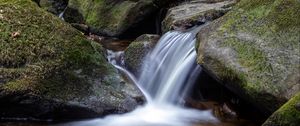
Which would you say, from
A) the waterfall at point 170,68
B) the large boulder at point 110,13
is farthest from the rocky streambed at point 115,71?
the large boulder at point 110,13

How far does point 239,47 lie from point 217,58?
32 centimetres

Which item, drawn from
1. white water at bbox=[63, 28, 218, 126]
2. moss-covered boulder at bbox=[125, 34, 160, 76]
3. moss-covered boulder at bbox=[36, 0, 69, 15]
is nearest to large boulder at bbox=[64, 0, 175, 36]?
moss-covered boulder at bbox=[36, 0, 69, 15]

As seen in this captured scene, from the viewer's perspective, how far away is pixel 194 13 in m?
9.41

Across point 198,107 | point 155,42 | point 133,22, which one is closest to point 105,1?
point 133,22

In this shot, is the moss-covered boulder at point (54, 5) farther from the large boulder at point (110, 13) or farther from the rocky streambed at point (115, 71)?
the rocky streambed at point (115, 71)

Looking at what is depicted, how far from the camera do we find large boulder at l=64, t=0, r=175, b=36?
10.9 meters

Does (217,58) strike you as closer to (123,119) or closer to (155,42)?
(123,119)

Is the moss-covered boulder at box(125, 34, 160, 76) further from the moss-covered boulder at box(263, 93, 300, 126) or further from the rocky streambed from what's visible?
the moss-covered boulder at box(263, 93, 300, 126)

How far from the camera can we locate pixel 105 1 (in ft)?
39.1

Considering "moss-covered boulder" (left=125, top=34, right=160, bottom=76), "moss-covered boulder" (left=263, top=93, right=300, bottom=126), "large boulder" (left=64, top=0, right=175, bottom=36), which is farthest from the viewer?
"large boulder" (left=64, top=0, right=175, bottom=36)

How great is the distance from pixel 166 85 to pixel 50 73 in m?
2.05

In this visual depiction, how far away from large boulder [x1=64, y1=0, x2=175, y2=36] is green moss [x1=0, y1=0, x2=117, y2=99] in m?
4.07

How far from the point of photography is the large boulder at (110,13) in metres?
10.9

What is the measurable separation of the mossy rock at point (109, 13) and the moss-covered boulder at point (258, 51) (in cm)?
454
